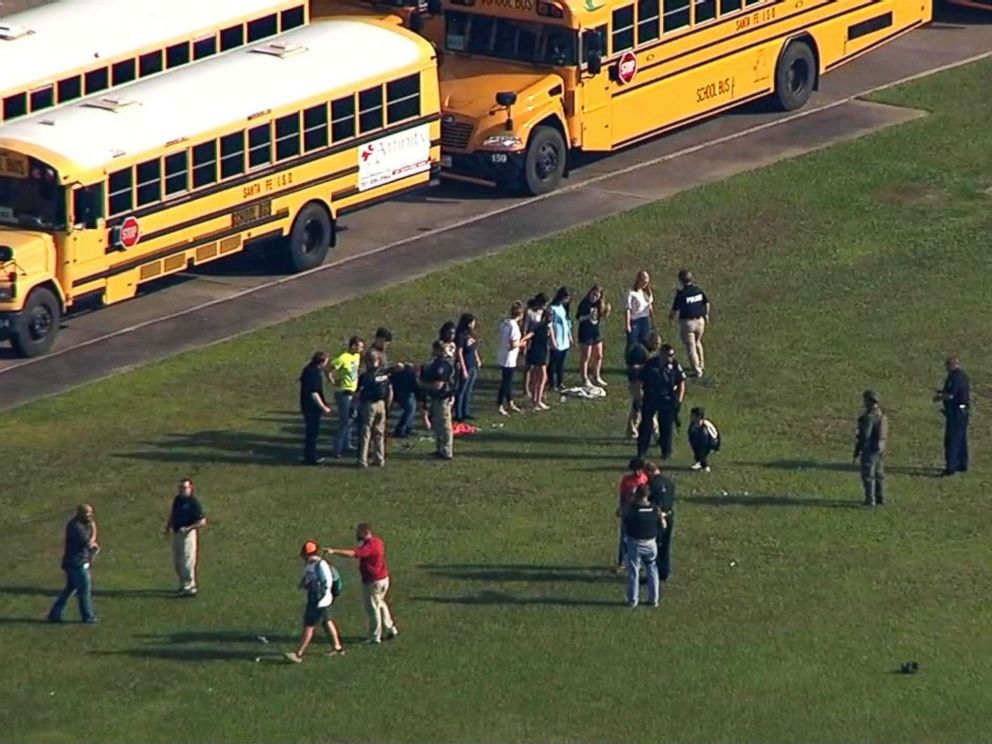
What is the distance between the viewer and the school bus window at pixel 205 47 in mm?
44062

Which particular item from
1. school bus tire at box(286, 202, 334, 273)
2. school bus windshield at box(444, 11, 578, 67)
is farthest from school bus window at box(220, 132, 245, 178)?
school bus windshield at box(444, 11, 578, 67)

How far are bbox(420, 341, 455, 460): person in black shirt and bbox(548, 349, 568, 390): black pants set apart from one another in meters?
2.37

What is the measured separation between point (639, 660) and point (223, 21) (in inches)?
718

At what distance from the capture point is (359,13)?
47031 millimetres

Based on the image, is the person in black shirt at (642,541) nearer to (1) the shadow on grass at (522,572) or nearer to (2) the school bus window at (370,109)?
(1) the shadow on grass at (522,572)

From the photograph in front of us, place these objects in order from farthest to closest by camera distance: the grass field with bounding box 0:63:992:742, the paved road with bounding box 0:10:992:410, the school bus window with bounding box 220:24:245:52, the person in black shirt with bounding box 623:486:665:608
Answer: the school bus window with bounding box 220:24:245:52 → the paved road with bounding box 0:10:992:410 → the person in black shirt with bounding box 623:486:665:608 → the grass field with bounding box 0:63:992:742

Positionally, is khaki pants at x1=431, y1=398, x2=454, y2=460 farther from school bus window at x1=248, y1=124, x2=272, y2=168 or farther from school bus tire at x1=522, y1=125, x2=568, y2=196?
school bus tire at x1=522, y1=125, x2=568, y2=196

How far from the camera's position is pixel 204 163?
3984 cm

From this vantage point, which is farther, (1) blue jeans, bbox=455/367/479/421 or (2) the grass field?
(1) blue jeans, bbox=455/367/479/421

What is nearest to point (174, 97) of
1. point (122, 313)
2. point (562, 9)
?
point (122, 313)

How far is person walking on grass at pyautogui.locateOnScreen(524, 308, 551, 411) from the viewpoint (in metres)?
36.1

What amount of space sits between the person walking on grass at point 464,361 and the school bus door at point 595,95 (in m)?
9.26

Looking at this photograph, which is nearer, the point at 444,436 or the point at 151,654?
the point at 151,654

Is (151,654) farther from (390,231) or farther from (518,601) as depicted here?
(390,231)
